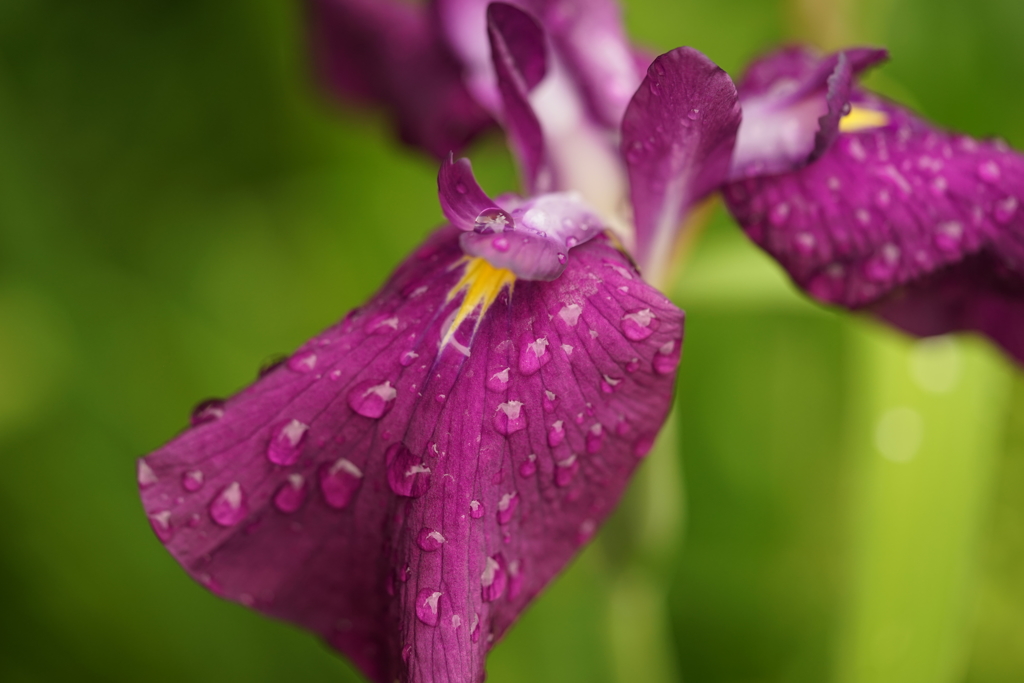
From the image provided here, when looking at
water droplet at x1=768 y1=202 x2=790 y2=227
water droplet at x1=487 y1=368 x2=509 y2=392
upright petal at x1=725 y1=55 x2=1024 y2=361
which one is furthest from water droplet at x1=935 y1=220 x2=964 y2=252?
water droplet at x1=487 y1=368 x2=509 y2=392

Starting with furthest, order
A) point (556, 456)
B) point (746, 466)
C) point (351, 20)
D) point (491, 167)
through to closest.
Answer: point (491, 167), point (746, 466), point (351, 20), point (556, 456)

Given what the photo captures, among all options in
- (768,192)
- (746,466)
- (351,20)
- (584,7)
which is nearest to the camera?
(768,192)

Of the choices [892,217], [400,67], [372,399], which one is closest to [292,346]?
[400,67]

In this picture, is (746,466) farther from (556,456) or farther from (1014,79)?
(556,456)

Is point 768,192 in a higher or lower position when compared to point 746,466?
higher

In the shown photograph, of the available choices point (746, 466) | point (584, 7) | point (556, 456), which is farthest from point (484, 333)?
point (746, 466)

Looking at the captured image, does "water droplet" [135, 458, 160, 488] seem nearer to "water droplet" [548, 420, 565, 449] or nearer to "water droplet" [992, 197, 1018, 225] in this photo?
"water droplet" [548, 420, 565, 449]
